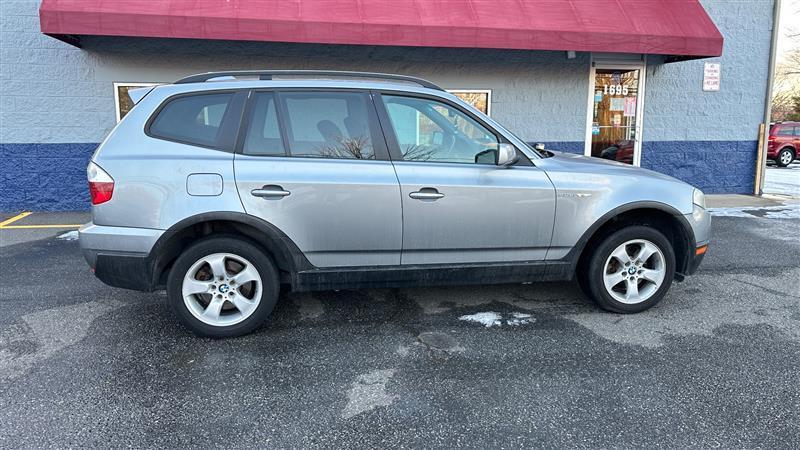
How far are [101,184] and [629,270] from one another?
3964mm

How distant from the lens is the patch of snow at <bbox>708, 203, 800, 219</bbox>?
28.7 ft

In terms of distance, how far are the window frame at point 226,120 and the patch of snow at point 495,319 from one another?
2.21 m

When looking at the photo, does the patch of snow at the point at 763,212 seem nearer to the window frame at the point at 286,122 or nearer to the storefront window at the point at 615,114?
the storefront window at the point at 615,114

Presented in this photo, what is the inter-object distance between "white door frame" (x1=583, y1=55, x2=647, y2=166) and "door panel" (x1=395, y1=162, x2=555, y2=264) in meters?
6.77

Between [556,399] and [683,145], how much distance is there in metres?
9.32

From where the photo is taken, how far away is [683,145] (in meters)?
10.7

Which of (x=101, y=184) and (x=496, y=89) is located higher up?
(x=496, y=89)

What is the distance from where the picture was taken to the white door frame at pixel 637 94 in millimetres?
10016

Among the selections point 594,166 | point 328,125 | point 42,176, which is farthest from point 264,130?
point 42,176

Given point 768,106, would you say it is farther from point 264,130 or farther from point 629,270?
point 264,130

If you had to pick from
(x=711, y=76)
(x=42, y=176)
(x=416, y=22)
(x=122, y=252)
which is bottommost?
(x=122, y=252)

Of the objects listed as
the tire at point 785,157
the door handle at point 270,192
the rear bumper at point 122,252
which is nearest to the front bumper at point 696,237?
the door handle at point 270,192

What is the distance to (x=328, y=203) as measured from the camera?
3.78 meters

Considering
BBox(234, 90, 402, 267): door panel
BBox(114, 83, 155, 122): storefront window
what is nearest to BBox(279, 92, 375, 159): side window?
BBox(234, 90, 402, 267): door panel
